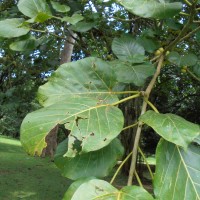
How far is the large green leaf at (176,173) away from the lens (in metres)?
0.65

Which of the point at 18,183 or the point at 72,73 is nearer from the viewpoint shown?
the point at 72,73

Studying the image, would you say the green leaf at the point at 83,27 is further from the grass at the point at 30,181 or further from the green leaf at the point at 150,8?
the grass at the point at 30,181

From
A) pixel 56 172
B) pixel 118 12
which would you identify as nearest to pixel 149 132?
pixel 56 172

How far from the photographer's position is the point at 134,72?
103 cm

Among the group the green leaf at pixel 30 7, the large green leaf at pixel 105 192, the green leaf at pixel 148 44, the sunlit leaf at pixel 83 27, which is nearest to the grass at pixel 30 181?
the sunlit leaf at pixel 83 27

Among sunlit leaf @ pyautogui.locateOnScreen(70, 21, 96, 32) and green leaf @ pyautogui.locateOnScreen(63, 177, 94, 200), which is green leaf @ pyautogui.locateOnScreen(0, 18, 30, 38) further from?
green leaf @ pyautogui.locateOnScreen(63, 177, 94, 200)

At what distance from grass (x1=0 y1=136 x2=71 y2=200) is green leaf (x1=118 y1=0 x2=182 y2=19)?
3298mm

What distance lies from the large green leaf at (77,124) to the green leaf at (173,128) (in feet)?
0.21

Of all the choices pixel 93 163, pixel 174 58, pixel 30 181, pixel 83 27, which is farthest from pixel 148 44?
pixel 30 181

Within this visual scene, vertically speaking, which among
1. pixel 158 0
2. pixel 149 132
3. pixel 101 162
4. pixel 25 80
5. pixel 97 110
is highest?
pixel 158 0

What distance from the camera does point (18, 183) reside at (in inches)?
172

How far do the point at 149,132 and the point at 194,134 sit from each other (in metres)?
6.91

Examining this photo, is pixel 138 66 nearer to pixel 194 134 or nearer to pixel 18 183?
pixel 194 134

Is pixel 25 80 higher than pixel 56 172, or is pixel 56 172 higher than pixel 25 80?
pixel 25 80
